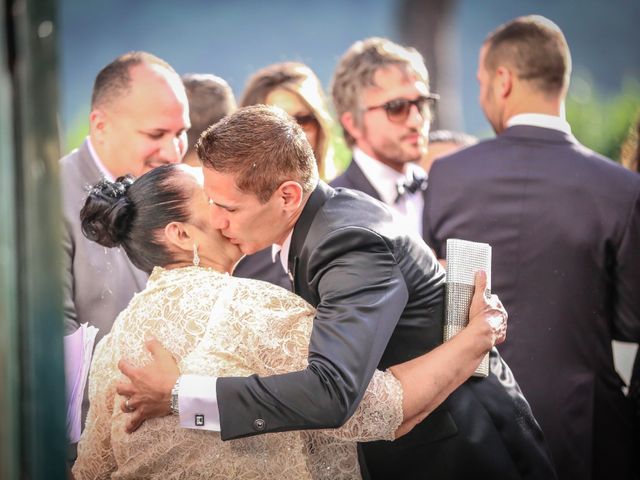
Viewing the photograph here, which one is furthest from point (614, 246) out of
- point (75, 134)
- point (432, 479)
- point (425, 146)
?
point (75, 134)

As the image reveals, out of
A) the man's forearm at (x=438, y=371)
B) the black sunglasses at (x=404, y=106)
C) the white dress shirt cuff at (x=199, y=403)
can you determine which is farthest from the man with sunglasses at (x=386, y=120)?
the white dress shirt cuff at (x=199, y=403)

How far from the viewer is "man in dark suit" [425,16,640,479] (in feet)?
10.2

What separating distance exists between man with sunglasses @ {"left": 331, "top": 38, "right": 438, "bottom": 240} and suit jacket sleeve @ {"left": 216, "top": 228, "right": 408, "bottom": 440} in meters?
0.81

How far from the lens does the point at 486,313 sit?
108 inches

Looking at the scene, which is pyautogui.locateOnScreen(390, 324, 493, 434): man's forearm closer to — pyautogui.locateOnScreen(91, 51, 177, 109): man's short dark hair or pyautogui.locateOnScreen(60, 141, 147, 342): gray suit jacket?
pyautogui.locateOnScreen(60, 141, 147, 342): gray suit jacket

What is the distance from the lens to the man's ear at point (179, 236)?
278 cm

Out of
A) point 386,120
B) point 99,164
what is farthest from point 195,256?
point 386,120

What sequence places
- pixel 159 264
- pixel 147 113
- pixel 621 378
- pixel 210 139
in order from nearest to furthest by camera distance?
1. pixel 210 139
2. pixel 159 264
3. pixel 147 113
4. pixel 621 378

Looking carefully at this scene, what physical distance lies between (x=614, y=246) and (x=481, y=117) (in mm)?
679

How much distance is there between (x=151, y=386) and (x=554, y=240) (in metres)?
1.49

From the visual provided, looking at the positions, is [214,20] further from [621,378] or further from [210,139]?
[621,378]

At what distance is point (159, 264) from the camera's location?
2.79 meters

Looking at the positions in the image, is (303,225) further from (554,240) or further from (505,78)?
(505,78)

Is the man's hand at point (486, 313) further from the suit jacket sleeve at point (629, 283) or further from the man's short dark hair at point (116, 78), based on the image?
the man's short dark hair at point (116, 78)
